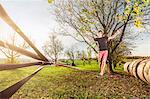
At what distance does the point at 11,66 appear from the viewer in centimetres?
152

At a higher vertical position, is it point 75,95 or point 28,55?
point 28,55

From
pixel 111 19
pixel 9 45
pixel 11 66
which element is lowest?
pixel 11 66

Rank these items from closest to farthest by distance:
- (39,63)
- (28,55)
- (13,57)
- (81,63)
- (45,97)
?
(28,55) < (39,63) < (45,97) < (13,57) < (81,63)

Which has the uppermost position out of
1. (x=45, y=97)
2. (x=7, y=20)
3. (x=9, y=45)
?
(x=7, y=20)

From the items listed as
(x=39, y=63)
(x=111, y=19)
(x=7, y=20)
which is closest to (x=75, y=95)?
Result: (x=39, y=63)

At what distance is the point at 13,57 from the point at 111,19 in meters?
13.4

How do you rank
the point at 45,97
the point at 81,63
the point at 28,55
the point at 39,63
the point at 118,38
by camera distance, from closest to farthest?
the point at 28,55
the point at 39,63
the point at 45,97
the point at 118,38
the point at 81,63

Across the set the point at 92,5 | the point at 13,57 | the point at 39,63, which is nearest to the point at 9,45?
the point at 39,63

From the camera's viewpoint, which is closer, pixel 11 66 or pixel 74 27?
pixel 11 66

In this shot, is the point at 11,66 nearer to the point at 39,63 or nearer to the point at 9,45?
the point at 9,45

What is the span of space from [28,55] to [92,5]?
22.9 meters

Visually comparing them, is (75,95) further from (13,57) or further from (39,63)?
(13,57)

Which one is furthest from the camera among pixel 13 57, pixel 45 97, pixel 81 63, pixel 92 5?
pixel 81 63

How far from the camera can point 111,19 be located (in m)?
25.0
